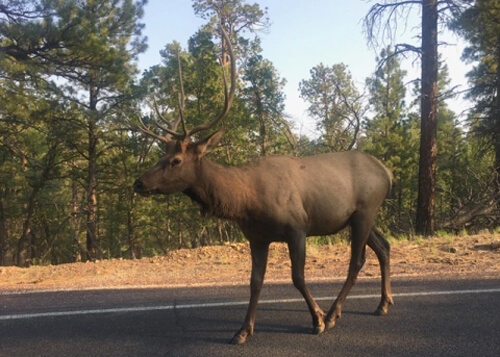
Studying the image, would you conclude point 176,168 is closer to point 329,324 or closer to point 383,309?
point 329,324

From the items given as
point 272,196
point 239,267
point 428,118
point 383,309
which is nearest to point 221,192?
point 272,196

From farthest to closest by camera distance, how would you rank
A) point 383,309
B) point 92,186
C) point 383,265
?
point 92,186 → point 383,265 → point 383,309

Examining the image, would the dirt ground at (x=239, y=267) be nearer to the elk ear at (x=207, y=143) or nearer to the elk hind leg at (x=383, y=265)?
the elk hind leg at (x=383, y=265)

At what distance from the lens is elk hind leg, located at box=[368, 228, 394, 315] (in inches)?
206

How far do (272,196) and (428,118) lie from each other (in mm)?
11346

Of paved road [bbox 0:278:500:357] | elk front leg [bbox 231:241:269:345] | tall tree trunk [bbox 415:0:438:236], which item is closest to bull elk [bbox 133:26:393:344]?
elk front leg [bbox 231:241:269:345]

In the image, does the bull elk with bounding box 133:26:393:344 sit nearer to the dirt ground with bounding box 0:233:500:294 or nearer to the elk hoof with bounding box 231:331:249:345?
the elk hoof with bounding box 231:331:249:345

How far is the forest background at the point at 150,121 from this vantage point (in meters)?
15.6

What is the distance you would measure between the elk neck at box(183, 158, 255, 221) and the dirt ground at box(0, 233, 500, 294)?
119 inches

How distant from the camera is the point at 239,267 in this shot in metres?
9.12

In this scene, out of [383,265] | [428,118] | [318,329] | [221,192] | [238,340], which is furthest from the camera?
[428,118]

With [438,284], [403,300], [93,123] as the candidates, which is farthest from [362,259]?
[93,123]

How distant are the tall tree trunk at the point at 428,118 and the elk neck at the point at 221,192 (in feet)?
36.0

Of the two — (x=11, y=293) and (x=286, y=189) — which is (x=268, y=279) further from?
(x=11, y=293)
